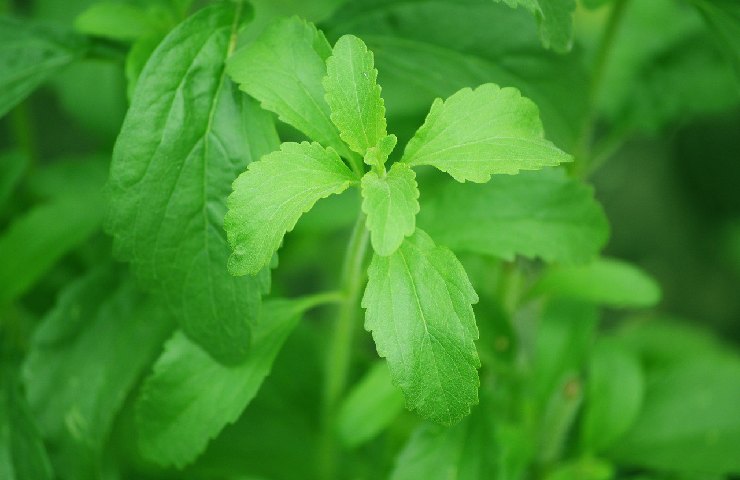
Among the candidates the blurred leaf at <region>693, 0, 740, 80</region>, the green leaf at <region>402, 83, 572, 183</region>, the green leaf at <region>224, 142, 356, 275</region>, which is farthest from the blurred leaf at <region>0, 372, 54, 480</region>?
the blurred leaf at <region>693, 0, 740, 80</region>

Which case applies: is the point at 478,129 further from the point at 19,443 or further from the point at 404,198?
the point at 19,443

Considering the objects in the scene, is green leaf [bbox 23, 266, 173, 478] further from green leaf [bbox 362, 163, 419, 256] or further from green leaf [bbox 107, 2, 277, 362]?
green leaf [bbox 362, 163, 419, 256]

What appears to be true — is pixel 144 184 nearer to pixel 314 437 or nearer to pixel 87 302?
pixel 87 302

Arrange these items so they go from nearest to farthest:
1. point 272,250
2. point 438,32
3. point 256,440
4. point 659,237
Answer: point 272,250
point 438,32
point 256,440
point 659,237

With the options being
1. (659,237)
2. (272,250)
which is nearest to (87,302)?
(272,250)

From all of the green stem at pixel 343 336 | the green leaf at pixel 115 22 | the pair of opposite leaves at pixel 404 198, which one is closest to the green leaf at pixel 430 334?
the pair of opposite leaves at pixel 404 198
